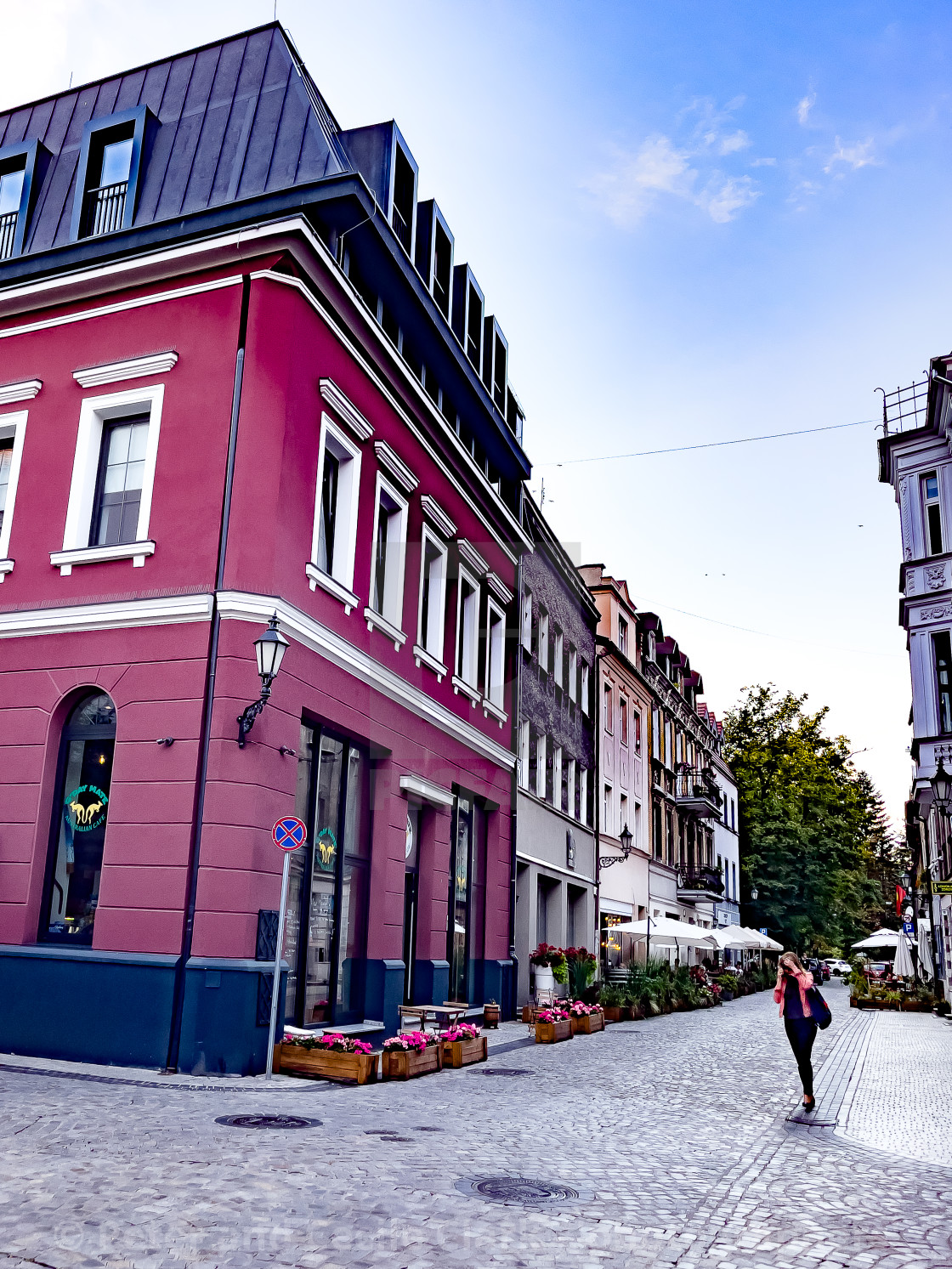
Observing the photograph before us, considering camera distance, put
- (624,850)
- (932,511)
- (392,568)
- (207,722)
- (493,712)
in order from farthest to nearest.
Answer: (624,850) < (932,511) < (493,712) < (392,568) < (207,722)

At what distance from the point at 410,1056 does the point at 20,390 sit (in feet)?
32.7

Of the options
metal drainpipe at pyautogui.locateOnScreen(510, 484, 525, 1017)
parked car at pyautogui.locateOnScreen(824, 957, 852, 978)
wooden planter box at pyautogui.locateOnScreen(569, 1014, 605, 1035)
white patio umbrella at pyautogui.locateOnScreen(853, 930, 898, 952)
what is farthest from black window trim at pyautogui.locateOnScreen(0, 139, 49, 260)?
parked car at pyautogui.locateOnScreen(824, 957, 852, 978)

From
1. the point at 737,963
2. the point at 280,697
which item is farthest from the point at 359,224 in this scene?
the point at 737,963

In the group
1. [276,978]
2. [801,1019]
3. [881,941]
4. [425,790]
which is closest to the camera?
[801,1019]

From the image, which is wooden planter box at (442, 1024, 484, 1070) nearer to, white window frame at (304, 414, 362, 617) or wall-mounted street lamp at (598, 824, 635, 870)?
white window frame at (304, 414, 362, 617)

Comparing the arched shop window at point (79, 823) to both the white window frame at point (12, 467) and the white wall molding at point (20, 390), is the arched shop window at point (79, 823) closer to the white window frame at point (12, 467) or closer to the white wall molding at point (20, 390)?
the white window frame at point (12, 467)

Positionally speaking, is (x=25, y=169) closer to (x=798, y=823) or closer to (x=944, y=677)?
(x=944, y=677)

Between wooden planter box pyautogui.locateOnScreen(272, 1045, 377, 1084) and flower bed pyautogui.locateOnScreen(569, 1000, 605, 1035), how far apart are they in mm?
9359

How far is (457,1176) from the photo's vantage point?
7.35 m

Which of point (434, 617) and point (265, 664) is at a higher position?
point (434, 617)

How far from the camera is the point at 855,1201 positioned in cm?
722

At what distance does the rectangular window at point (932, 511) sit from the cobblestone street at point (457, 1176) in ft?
53.1

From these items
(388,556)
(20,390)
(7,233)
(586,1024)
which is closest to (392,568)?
(388,556)

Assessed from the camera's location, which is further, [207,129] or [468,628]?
[468,628]
